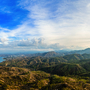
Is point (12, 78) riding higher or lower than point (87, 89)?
lower

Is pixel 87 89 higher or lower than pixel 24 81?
higher

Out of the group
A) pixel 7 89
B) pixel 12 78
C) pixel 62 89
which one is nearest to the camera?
pixel 62 89

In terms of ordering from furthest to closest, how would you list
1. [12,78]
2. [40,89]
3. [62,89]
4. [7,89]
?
[12,78], [40,89], [7,89], [62,89]

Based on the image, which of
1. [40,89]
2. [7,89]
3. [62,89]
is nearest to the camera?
[62,89]

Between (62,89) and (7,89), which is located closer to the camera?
(62,89)

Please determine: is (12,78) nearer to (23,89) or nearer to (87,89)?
(23,89)

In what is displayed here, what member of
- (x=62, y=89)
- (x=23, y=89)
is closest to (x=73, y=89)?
(x=62, y=89)

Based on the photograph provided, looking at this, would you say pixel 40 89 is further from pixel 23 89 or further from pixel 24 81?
pixel 24 81

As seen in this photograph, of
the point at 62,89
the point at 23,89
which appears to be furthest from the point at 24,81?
the point at 62,89

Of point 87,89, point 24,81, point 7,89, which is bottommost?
point 24,81
